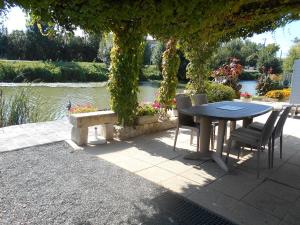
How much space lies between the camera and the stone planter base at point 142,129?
5.06 meters

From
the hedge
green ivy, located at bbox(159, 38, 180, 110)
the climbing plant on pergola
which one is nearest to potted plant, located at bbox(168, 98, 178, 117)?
green ivy, located at bbox(159, 38, 180, 110)

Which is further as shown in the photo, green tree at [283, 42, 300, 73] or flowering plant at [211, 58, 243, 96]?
green tree at [283, 42, 300, 73]

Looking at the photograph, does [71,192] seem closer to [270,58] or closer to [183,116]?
[183,116]

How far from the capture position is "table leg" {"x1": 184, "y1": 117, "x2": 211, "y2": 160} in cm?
412

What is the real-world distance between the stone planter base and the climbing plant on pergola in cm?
16

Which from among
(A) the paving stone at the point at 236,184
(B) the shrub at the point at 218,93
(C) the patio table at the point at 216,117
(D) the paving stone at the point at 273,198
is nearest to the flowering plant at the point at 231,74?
(B) the shrub at the point at 218,93

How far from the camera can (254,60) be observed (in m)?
37.4

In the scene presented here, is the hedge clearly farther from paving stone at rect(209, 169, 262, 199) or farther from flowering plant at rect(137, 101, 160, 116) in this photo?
paving stone at rect(209, 169, 262, 199)

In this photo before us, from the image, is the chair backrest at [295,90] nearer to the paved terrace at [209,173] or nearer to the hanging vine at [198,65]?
the hanging vine at [198,65]

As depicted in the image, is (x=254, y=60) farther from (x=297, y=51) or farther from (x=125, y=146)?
(x=125, y=146)

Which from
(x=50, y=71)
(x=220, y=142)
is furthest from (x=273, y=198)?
(x=50, y=71)

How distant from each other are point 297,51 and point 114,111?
2222 centimetres

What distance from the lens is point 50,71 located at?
24016mm

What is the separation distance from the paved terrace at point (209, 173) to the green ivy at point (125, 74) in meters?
0.62
